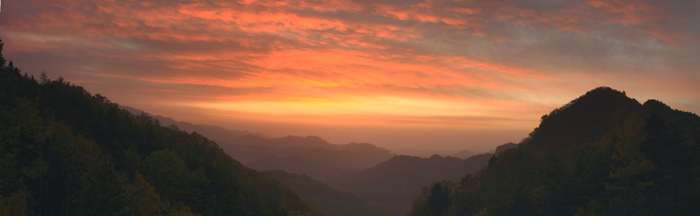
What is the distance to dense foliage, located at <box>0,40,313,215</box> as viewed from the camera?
29.5 m

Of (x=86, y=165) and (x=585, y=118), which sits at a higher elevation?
(x=585, y=118)

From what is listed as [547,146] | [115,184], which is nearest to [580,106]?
[547,146]

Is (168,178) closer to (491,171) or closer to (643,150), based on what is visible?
(643,150)

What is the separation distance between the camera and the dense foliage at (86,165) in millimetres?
29484

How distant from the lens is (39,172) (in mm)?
32438

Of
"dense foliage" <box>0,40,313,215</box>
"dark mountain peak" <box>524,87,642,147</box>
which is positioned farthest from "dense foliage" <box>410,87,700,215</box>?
"dense foliage" <box>0,40,313,215</box>

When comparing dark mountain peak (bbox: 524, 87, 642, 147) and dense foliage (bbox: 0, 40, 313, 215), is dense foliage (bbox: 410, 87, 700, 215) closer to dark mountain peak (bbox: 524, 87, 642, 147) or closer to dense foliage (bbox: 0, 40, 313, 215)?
dark mountain peak (bbox: 524, 87, 642, 147)

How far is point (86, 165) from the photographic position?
116 feet

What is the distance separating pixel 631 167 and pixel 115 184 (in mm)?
56677

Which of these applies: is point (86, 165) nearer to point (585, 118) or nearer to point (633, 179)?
point (633, 179)

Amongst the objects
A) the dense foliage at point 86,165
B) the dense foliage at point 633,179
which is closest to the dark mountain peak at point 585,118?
the dense foliage at point 633,179

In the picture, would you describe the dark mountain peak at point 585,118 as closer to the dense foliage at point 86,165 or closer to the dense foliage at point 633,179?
the dense foliage at point 633,179

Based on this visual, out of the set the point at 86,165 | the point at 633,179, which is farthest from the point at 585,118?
the point at 86,165

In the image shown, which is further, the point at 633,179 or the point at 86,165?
the point at 633,179
